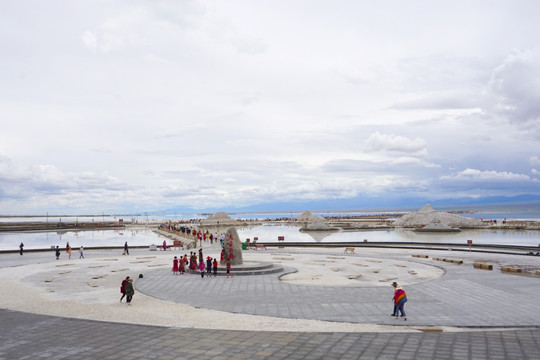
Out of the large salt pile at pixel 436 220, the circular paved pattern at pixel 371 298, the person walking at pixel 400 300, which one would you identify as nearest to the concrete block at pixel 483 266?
the circular paved pattern at pixel 371 298

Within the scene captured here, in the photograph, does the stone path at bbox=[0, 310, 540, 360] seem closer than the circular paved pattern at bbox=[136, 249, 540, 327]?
Yes

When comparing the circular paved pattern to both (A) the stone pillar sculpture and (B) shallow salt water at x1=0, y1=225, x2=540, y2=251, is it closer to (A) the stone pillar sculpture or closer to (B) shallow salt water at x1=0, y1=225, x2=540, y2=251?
(A) the stone pillar sculpture

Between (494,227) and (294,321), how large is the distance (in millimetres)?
75063

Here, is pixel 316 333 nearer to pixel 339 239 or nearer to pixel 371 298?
pixel 371 298

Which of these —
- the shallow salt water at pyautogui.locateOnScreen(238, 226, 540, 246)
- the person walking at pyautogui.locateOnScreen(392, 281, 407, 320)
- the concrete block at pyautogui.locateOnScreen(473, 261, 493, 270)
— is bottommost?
the shallow salt water at pyautogui.locateOnScreen(238, 226, 540, 246)

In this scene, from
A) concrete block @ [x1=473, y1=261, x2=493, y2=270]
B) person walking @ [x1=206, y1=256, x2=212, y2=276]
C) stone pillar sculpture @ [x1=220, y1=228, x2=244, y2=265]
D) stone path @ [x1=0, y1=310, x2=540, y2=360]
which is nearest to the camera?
stone path @ [x1=0, y1=310, x2=540, y2=360]

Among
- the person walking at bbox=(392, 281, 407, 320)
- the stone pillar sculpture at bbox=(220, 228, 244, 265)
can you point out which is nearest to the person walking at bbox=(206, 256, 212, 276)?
the stone pillar sculpture at bbox=(220, 228, 244, 265)

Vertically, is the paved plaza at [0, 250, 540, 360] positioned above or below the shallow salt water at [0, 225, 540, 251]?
above

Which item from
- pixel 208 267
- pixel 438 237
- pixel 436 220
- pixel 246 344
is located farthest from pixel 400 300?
pixel 436 220

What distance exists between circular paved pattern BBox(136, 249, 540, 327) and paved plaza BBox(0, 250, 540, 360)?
0.04m

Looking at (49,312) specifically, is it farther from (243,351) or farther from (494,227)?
(494,227)

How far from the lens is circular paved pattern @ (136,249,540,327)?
1341cm

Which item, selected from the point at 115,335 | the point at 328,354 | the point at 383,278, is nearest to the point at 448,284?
the point at 383,278

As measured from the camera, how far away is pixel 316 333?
1144cm
